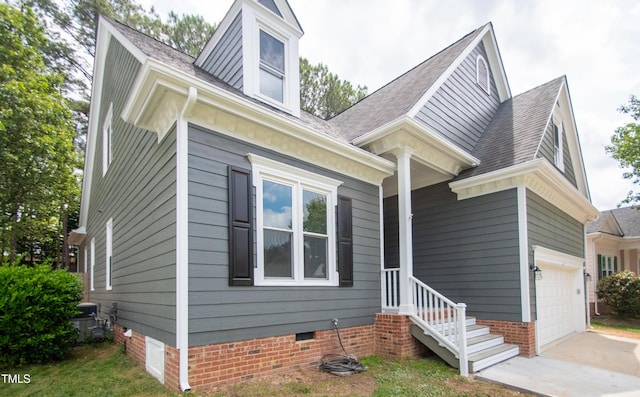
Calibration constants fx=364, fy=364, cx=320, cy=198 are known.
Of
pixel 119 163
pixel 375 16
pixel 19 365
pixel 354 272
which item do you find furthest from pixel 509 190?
pixel 19 365

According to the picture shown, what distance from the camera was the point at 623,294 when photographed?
1362cm

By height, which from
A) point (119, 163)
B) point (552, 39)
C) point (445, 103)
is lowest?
point (119, 163)

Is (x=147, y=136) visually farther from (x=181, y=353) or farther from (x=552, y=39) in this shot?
(x=552, y=39)

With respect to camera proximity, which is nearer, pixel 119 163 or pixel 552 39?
pixel 119 163

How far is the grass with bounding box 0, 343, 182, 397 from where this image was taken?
438 centimetres

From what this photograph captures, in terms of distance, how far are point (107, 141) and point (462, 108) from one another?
933 cm

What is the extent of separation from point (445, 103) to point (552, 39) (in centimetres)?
369

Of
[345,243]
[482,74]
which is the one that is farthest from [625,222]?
[345,243]

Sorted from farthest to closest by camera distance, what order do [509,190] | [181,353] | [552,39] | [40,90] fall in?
[40,90]
[552,39]
[509,190]
[181,353]

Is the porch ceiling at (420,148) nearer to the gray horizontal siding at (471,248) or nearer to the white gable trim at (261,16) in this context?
the gray horizontal siding at (471,248)

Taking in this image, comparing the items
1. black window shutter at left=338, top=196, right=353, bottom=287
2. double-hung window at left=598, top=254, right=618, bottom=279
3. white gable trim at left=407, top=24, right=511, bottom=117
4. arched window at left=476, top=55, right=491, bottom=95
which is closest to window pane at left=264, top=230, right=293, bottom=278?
black window shutter at left=338, top=196, right=353, bottom=287

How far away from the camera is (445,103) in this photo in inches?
331

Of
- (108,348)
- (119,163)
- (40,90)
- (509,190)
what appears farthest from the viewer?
(40,90)

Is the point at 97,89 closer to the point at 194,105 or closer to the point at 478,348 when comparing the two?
the point at 194,105
